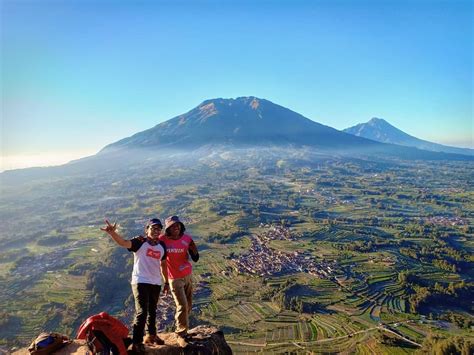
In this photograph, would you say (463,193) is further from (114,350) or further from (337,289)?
(114,350)

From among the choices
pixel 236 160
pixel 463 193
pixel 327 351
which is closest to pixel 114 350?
pixel 327 351

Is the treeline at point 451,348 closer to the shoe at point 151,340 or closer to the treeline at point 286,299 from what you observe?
the treeline at point 286,299

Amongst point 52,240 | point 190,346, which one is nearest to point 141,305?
point 190,346

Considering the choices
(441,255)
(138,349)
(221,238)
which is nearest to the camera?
(138,349)

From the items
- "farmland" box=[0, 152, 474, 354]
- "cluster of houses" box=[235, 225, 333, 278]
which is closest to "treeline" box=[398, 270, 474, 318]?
"farmland" box=[0, 152, 474, 354]

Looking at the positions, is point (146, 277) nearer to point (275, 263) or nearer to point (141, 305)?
point (141, 305)

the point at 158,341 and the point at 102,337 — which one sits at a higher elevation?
the point at 102,337

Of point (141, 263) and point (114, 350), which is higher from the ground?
point (141, 263)

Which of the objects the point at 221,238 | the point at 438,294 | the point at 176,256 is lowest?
the point at 438,294
